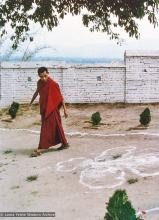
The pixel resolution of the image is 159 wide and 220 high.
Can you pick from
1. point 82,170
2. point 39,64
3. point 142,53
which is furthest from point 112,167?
point 39,64

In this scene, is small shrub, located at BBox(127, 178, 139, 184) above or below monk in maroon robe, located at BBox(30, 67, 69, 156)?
below

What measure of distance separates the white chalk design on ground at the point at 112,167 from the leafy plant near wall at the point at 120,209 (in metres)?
2.10

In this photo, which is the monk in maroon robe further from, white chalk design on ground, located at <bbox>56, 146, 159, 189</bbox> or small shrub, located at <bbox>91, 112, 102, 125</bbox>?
small shrub, located at <bbox>91, 112, 102, 125</bbox>

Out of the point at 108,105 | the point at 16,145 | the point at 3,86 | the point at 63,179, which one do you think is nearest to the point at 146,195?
the point at 63,179

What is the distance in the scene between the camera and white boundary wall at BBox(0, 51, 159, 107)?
620 inches

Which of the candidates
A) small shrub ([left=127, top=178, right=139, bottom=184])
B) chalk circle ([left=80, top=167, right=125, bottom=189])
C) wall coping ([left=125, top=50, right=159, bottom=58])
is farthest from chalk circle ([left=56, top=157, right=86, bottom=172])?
wall coping ([left=125, top=50, right=159, bottom=58])

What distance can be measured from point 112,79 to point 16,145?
19.3 feet

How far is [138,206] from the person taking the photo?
20.6 ft

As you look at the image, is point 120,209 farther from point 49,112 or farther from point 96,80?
point 96,80

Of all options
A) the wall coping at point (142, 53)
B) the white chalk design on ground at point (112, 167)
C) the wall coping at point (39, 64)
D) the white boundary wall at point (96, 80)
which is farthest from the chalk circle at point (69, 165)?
the wall coping at point (142, 53)

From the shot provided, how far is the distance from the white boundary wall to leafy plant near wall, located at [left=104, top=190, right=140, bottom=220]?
10817 millimetres

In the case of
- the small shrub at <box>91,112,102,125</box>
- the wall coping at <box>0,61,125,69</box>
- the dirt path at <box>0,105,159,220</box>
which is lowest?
the dirt path at <box>0,105,159,220</box>

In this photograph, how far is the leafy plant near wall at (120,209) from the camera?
5023mm

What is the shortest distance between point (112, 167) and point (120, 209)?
3136 mm
